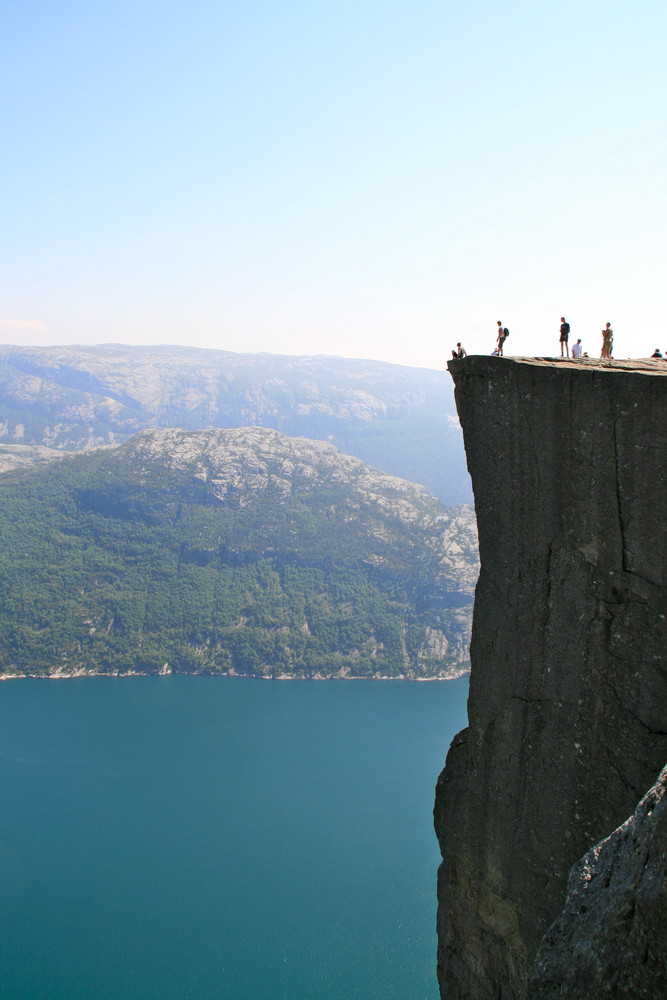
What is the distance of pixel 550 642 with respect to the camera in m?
7.24

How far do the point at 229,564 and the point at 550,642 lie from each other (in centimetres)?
14961

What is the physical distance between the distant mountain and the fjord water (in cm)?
2535

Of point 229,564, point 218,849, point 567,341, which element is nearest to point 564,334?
point 567,341

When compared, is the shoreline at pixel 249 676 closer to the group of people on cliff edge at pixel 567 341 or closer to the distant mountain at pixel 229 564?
the distant mountain at pixel 229 564

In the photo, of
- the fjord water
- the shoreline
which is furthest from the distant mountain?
the fjord water

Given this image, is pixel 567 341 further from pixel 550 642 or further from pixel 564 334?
pixel 550 642

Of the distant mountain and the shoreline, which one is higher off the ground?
the distant mountain

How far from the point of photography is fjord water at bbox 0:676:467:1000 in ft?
137

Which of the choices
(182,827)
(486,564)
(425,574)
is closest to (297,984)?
(182,827)

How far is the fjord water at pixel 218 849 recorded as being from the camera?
4191 centimetres

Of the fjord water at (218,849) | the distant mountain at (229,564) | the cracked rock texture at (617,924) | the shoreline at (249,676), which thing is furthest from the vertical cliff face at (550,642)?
the distant mountain at (229,564)

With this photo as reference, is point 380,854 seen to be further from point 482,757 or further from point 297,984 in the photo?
point 482,757

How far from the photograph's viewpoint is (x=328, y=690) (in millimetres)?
110062

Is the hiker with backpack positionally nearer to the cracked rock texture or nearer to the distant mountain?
the cracked rock texture
